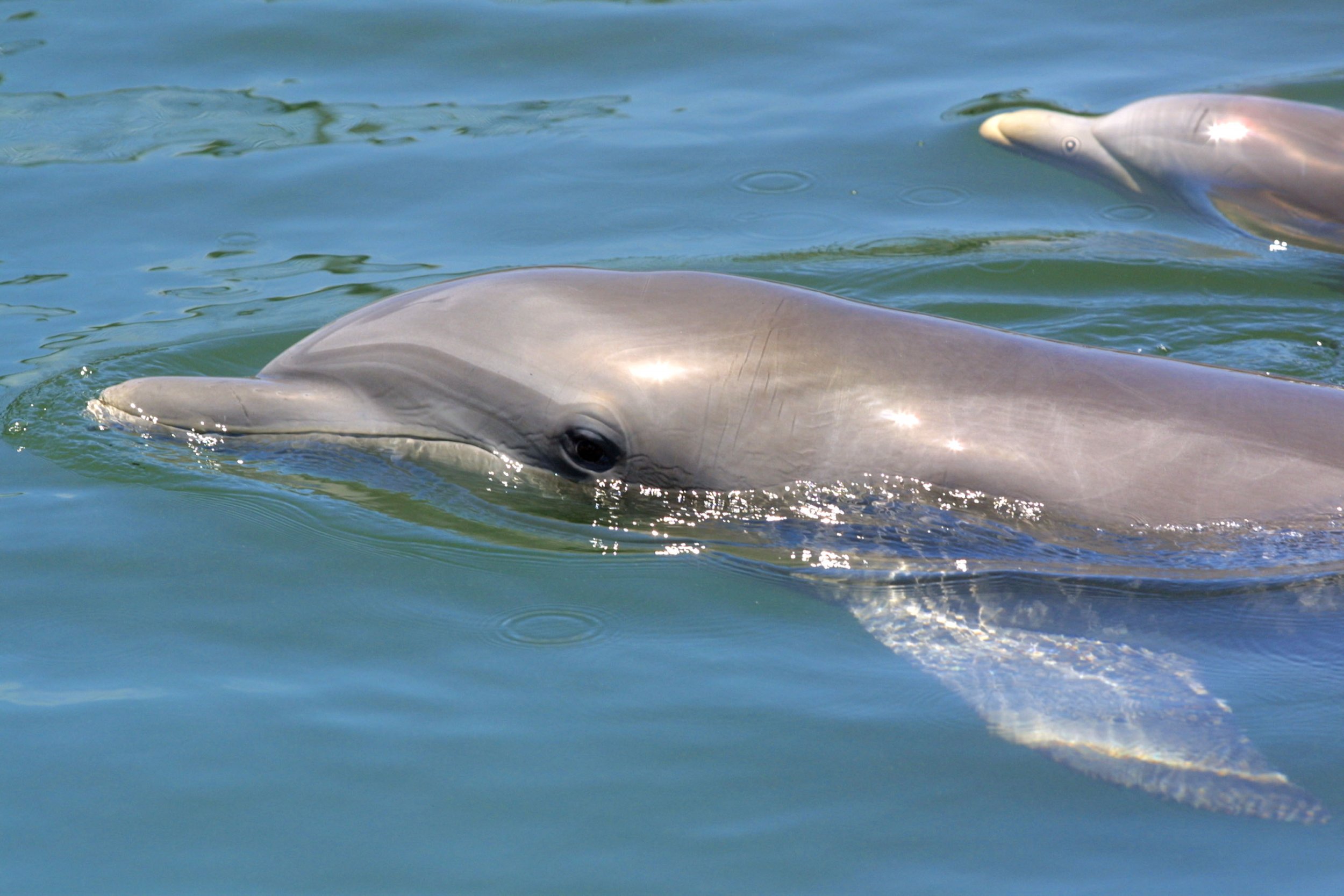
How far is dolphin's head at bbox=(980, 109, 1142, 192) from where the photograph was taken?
39.7 feet

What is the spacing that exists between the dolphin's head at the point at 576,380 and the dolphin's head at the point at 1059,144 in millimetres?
6235

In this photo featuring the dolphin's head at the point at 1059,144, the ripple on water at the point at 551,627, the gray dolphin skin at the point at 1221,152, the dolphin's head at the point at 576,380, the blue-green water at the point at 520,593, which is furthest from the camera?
the dolphin's head at the point at 1059,144

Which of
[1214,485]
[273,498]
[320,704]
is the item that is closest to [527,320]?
[273,498]

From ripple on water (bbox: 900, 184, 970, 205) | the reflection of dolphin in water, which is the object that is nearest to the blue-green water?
ripple on water (bbox: 900, 184, 970, 205)

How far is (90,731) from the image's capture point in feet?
17.0

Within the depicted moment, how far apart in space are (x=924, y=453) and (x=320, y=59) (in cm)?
913

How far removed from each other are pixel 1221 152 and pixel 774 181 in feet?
10.9

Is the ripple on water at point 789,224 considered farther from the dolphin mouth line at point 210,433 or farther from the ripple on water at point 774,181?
the dolphin mouth line at point 210,433

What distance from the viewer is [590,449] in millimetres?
6285

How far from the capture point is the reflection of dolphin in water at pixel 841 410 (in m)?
5.84

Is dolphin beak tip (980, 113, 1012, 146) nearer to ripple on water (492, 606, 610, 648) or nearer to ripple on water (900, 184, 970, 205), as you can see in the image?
ripple on water (900, 184, 970, 205)

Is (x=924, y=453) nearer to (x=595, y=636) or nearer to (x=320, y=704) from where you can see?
(x=595, y=636)

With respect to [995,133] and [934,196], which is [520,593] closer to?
[934,196]

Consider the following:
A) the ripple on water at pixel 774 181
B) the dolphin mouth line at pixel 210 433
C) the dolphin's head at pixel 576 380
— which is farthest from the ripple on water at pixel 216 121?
the dolphin's head at pixel 576 380
